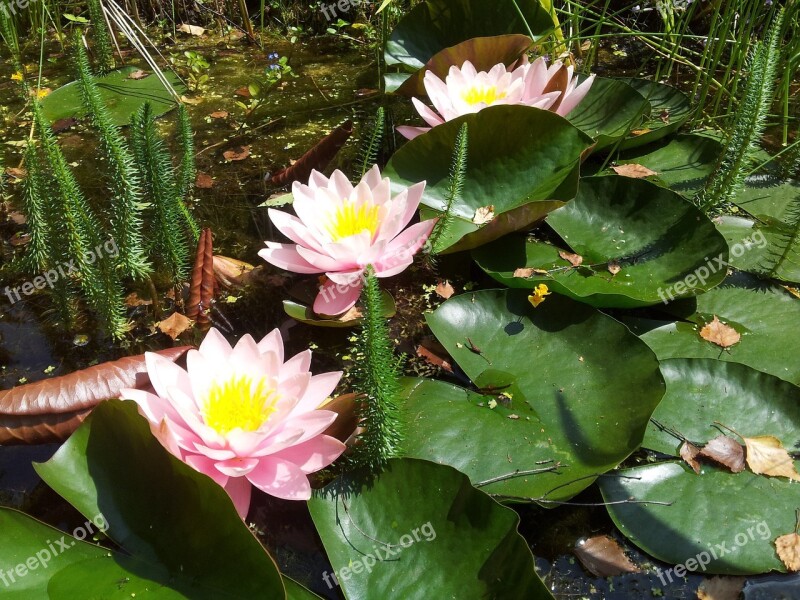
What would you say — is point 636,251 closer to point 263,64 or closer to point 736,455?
point 736,455

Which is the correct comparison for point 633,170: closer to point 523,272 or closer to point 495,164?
point 495,164

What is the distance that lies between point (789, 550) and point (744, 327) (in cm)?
73

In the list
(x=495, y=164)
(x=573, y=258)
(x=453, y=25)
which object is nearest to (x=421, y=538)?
(x=573, y=258)

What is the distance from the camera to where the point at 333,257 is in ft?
6.09

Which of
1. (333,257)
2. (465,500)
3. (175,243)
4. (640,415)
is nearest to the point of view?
(465,500)

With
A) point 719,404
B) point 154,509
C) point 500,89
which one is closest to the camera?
point 154,509

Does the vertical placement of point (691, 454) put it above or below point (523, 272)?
below

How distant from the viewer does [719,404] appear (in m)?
1.70

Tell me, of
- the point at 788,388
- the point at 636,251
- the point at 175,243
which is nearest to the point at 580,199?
the point at 636,251

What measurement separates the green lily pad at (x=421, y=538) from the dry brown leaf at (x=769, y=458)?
0.72 metres

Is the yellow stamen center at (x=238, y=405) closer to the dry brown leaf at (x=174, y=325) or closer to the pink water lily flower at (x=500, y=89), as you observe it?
the dry brown leaf at (x=174, y=325)

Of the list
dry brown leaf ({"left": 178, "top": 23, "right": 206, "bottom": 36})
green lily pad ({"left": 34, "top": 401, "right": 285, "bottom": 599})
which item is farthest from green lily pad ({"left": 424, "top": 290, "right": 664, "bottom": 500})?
dry brown leaf ({"left": 178, "top": 23, "right": 206, "bottom": 36})

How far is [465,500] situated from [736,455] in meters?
0.75

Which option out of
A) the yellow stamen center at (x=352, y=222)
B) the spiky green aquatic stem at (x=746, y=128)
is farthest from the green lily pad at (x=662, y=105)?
the yellow stamen center at (x=352, y=222)
